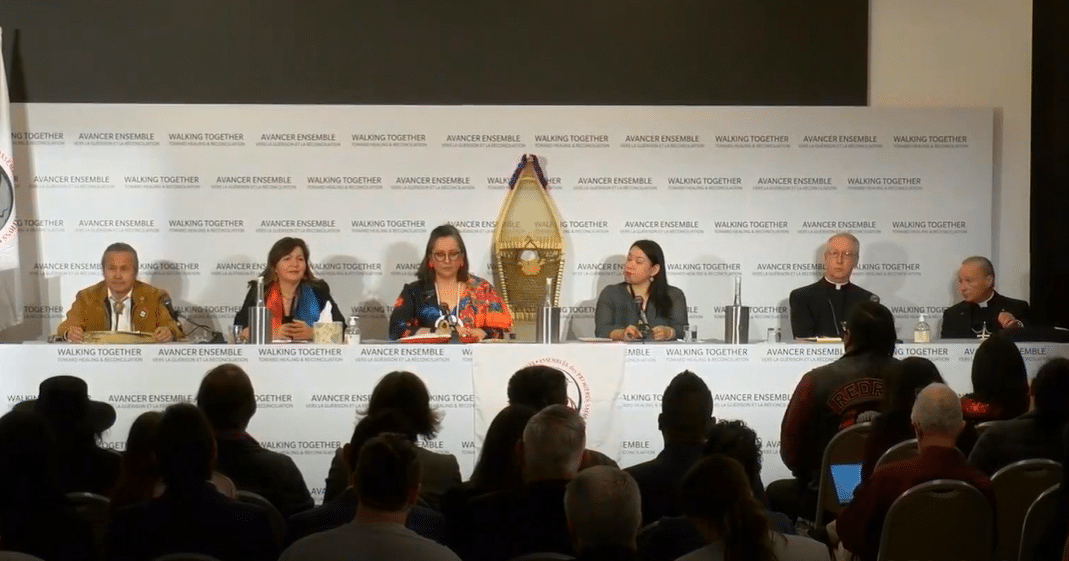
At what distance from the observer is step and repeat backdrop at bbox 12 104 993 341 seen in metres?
7.33

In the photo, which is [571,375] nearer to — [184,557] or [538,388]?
[538,388]

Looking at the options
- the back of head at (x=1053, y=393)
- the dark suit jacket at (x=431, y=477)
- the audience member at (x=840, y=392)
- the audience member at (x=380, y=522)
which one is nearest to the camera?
the audience member at (x=380, y=522)

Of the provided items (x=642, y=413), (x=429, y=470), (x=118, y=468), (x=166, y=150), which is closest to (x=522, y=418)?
(x=429, y=470)

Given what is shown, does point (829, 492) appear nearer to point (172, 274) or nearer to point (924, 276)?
point (924, 276)

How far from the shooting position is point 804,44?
7566 millimetres

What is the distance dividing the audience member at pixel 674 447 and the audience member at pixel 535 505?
0.42m

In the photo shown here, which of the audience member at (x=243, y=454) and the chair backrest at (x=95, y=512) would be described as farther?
the audience member at (x=243, y=454)

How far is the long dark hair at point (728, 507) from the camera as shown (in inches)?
98.1

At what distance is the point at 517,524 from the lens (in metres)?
3.01

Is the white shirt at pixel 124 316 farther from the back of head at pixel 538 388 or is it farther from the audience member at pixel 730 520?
the audience member at pixel 730 520

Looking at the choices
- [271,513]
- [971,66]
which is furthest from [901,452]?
[971,66]

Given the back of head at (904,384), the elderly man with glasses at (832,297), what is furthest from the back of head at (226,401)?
the elderly man with glasses at (832,297)

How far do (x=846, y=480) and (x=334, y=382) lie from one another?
2.39 m

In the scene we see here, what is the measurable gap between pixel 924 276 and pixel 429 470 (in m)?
4.67
